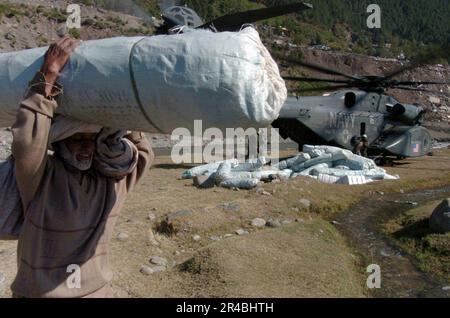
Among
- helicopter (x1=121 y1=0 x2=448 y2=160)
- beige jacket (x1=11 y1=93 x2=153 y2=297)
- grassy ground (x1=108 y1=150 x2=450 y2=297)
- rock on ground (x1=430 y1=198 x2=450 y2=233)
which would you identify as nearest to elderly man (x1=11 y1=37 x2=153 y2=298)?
beige jacket (x1=11 y1=93 x2=153 y2=297)

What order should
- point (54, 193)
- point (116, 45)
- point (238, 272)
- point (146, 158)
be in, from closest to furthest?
point (116, 45), point (54, 193), point (146, 158), point (238, 272)

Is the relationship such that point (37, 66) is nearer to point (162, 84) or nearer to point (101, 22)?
point (162, 84)

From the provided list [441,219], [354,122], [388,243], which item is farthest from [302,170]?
[441,219]

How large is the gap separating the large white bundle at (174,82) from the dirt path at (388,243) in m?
3.98

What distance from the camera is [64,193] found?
249 cm

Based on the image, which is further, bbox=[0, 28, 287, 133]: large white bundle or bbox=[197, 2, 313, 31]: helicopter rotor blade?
bbox=[197, 2, 313, 31]: helicopter rotor blade

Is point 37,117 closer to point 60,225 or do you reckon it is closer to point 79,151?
point 79,151

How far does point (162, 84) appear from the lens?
2072mm

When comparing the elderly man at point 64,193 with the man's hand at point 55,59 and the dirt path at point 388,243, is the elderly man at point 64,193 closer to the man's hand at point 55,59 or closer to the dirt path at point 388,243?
the man's hand at point 55,59

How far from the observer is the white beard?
2.49 meters

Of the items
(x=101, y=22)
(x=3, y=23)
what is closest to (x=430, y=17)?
(x=101, y=22)

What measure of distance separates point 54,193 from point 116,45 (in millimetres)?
776

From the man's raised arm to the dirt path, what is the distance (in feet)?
13.7

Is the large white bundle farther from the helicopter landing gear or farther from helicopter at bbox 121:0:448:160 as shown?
the helicopter landing gear
